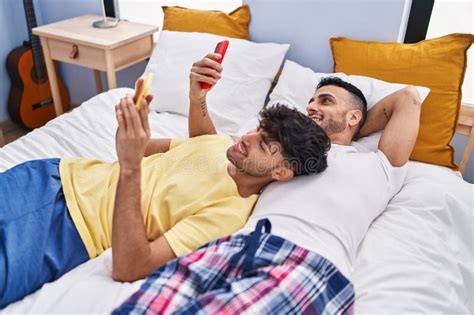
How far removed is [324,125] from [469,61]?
93cm

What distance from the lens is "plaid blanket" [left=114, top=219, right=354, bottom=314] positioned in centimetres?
78

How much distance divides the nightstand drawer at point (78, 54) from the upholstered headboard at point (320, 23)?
0.78 metres

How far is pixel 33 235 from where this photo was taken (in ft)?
3.21

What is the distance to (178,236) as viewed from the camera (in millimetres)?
948

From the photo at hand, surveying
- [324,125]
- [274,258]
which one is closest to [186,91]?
[324,125]

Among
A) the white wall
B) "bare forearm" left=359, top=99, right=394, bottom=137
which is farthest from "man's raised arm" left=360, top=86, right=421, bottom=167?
the white wall

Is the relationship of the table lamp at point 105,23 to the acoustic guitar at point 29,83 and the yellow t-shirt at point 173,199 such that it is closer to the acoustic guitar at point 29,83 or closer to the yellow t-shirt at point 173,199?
the acoustic guitar at point 29,83

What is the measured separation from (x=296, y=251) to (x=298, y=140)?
313 mm

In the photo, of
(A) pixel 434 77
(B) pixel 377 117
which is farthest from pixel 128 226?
(A) pixel 434 77

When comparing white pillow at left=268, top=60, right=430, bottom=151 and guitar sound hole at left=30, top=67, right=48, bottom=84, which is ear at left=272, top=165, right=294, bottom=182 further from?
guitar sound hole at left=30, top=67, right=48, bottom=84

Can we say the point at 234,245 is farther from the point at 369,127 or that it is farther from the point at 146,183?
the point at 369,127

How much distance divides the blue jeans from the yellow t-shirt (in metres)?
0.03

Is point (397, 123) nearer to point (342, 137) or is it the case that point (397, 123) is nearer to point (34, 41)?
point (342, 137)

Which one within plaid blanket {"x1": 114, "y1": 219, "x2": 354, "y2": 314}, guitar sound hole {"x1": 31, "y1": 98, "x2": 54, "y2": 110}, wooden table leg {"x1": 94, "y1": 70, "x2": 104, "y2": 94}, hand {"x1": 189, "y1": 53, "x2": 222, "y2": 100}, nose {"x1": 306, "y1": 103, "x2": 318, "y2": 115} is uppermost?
hand {"x1": 189, "y1": 53, "x2": 222, "y2": 100}
